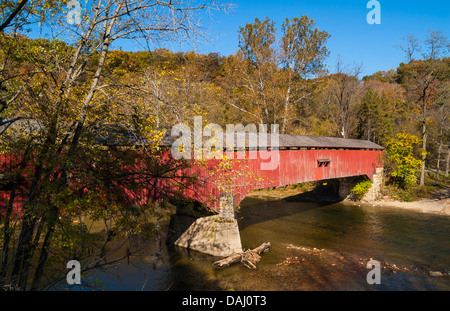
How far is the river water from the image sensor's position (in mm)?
8844

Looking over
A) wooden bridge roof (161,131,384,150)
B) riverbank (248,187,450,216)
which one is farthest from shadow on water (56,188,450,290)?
wooden bridge roof (161,131,384,150)

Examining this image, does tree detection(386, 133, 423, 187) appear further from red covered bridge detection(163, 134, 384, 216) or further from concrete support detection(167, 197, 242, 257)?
concrete support detection(167, 197, 242, 257)

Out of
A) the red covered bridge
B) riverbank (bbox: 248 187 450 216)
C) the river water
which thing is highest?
the red covered bridge

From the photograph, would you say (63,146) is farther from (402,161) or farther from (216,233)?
(402,161)

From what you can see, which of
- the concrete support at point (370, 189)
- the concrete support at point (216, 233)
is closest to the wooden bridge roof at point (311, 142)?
the concrete support at point (370, 189)

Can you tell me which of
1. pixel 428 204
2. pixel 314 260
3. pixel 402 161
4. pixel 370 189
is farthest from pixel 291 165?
pixel 402 161

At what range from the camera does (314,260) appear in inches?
420

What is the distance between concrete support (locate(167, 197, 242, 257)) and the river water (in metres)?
0.48

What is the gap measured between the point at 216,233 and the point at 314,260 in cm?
391

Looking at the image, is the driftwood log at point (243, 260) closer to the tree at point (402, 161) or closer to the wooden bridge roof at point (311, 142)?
the wooden bridge roof at point (311, 142)

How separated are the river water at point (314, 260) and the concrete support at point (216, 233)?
0.48 metres

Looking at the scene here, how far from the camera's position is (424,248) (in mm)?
11758

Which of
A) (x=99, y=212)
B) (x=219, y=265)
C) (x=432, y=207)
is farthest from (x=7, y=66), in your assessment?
(x=432, y=207)
